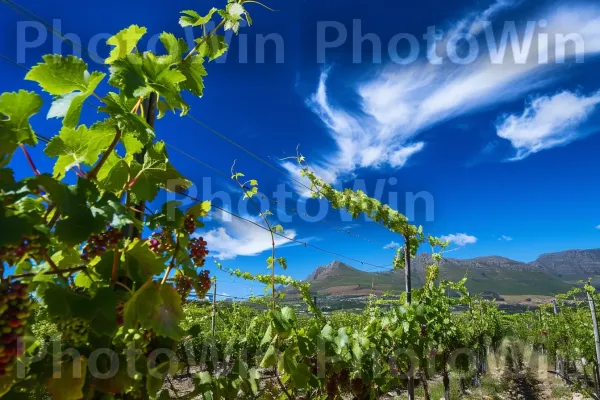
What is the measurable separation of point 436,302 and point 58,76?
20.9 feet

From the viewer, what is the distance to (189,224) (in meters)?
1.12

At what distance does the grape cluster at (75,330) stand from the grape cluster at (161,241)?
9.9 inches

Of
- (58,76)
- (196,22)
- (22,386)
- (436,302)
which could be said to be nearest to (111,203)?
(58,76)

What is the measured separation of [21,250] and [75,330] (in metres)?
0.26

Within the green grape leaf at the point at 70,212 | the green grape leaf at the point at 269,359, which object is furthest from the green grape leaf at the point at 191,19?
the green grape leaf at the point at 269,359

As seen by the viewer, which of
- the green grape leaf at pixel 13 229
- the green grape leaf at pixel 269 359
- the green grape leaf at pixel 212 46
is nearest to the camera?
the green grape leaf at pixel 13 229

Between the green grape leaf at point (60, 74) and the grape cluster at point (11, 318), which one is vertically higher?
the green grape leaf at point (60, 74)

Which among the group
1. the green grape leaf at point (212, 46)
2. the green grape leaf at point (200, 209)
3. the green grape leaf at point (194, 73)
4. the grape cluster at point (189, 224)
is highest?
the green grape leaf at point (212, 46)

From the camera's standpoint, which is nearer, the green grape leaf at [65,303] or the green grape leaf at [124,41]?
the green grape leaf at [65,303]

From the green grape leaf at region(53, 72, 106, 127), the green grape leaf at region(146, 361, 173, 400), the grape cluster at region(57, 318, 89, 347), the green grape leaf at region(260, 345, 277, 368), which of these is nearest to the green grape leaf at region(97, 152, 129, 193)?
the green grape leaf at region(53, 72, 106, 127)

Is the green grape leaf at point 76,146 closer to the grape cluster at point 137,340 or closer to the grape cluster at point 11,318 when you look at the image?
the grape cluster at point 11,318

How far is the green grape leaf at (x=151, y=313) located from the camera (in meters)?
0.91

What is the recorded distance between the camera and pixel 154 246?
1075mm

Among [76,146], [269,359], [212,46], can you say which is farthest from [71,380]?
[269,359]
